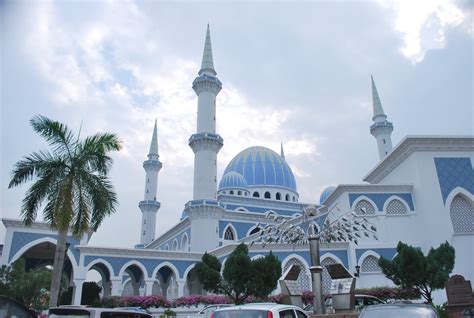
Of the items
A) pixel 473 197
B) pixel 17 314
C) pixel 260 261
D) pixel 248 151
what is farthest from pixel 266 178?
pixel 17 314

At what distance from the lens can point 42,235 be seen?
91.7 feet

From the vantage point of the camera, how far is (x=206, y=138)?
3572 cm

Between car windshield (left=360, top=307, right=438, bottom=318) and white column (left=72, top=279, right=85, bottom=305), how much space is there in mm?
24465

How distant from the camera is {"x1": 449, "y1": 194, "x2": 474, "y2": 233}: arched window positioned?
27688 mm

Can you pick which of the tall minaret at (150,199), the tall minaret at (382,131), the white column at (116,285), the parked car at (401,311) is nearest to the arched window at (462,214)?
the tall minaret at (382,131)

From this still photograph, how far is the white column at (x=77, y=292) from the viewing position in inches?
1053

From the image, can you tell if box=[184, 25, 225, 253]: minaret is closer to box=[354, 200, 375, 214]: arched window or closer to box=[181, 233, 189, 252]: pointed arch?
box=[181, 233, 189, 252]: pointed arch

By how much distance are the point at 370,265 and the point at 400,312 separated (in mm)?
23268

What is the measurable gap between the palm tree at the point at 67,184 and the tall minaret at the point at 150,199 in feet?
110

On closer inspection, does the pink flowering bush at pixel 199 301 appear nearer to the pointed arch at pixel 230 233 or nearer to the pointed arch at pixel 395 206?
the pointed arch at pixel 395 206

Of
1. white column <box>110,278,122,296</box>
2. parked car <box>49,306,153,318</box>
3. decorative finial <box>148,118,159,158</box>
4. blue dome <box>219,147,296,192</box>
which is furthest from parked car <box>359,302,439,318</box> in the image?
decorative finial <box>148,118,159,158</box>

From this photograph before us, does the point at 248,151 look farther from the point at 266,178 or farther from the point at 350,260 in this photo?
the point at 350,260

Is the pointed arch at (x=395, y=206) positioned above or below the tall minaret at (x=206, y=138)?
below

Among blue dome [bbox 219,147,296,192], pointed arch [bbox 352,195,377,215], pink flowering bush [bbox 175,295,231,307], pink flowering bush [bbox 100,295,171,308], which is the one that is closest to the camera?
pink flowering bush [bbox 100,295,171,308]
